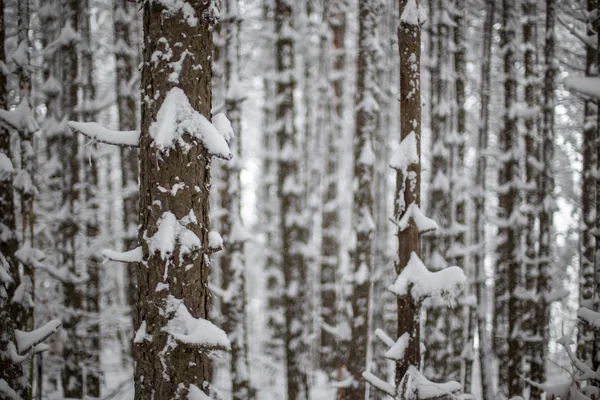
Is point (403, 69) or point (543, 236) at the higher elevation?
point (403, 69)

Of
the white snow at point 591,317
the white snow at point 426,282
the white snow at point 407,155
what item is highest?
the white snow at point 407,155

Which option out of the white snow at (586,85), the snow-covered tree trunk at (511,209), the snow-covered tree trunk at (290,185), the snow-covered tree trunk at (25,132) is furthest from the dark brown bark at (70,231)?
the snow-covered tree trunk at (511,209)

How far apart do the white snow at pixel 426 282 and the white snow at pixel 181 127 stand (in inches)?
89.1

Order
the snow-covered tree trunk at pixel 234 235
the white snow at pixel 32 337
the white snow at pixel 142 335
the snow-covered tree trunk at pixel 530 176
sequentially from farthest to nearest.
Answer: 1. the snow-covered tree trunk at pixel 530 176
2. the snow-covered tree trunk at pixel 234 235
3. the white snow at pixel 32 337
4. the white snow at pixel 142 335

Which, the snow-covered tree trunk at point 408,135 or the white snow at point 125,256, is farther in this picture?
the snow-covered tree trunk at point 408,135

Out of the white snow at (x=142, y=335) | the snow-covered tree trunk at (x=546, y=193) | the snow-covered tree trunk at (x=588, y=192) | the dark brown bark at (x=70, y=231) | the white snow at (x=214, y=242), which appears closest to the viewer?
the white snow at (x=142, y=335)

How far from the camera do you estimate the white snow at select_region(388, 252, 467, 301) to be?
364 centimetres

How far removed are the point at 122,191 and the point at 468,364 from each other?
7709mm

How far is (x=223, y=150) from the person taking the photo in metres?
2.95

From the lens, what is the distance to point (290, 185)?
7.46 m

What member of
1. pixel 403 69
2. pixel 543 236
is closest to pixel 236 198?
pixel 403 69

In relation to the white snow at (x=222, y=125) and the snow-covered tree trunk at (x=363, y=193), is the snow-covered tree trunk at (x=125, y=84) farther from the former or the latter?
the white snow at (x=222, y=125)

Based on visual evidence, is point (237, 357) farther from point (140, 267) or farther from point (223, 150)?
point (223, 150)

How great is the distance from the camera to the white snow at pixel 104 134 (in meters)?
2.81
